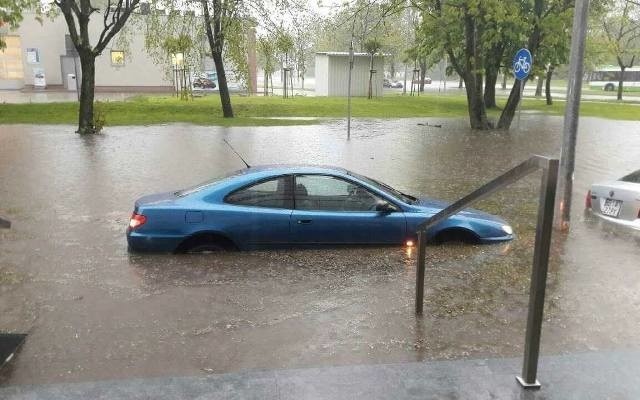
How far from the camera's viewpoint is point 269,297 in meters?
6.11

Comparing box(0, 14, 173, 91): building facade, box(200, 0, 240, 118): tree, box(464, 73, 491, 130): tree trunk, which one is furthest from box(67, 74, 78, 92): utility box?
box(464, 73, 491, 130): tree trunk

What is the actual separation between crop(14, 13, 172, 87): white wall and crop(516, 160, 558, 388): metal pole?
46.5 metres

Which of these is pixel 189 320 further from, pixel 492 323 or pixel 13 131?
pixel 13 131

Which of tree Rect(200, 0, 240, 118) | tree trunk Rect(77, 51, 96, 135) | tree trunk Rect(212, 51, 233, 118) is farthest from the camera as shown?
tree trunk Rect(212, 51, 233, 118)

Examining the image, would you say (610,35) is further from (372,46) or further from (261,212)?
(261,212)

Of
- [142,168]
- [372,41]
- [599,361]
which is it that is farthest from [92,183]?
[372,41]

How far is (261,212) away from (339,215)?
0.99 m

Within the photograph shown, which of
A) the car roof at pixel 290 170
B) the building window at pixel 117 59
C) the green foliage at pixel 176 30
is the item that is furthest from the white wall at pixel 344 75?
the car roof at pixel 290 170

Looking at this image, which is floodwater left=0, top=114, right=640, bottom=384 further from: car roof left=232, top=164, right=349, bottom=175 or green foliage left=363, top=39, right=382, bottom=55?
green foliage left=363, top=39, right=382, bottom=55

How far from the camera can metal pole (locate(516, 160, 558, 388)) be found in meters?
3.43

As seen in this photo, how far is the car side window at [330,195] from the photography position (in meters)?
7.55

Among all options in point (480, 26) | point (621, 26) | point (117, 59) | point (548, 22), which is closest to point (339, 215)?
point (548, 22)

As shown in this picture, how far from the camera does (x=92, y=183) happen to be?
12.7 metres

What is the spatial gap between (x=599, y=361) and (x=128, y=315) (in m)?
4.03
